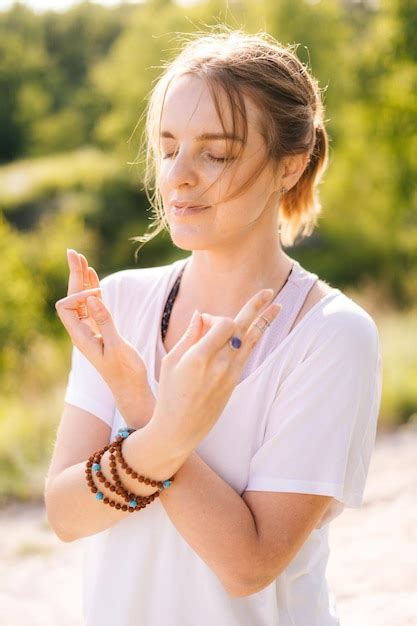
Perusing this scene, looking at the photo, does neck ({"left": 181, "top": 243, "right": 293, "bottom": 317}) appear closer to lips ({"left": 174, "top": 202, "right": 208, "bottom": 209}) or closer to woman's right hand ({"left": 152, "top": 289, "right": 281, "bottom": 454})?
lips ({"left": 174, "top": 202, "right": 208, "bottom": 209})

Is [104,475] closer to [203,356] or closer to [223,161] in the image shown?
[203,356]

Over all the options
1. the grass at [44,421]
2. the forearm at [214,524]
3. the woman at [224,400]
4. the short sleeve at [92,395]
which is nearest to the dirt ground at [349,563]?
the grass at [44,421]

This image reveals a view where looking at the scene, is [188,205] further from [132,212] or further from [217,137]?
[132,212]

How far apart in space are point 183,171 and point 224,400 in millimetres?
602

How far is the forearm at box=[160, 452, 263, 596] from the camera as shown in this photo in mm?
1592

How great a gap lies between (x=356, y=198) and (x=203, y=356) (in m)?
22.2

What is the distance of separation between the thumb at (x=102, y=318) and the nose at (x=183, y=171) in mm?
384

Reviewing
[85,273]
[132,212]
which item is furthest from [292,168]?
[132,212]

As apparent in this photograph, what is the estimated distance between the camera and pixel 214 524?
159 centimetres

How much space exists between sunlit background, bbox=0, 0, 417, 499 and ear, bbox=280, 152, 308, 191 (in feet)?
7.62

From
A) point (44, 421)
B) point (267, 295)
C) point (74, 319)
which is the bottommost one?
point (44, 421)

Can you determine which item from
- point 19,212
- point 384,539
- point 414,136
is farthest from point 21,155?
point 384,539

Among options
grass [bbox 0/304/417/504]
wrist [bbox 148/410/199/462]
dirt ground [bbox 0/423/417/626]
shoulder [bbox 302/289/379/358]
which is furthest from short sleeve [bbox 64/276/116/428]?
grass [bbox 0/304/417/504]

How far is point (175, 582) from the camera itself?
5.94 ft
